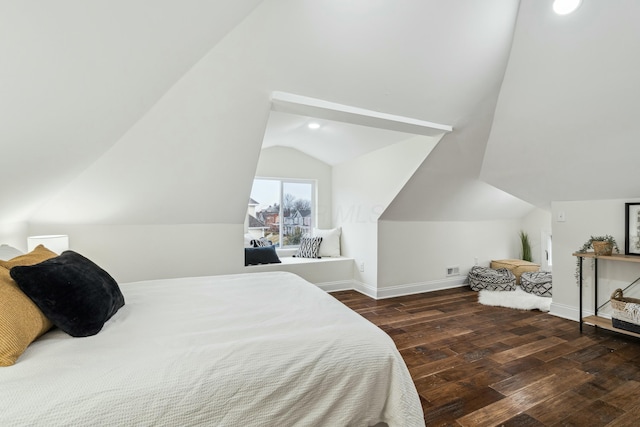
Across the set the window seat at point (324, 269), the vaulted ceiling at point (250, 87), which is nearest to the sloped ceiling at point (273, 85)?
the vaulted ceiling at point (250, 87)

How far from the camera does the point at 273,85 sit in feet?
7.20

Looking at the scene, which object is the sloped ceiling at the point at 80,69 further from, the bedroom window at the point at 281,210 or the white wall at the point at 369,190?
the bedroom window at the point at 281,210

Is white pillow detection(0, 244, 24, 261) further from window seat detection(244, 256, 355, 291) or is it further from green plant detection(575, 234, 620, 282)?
green plant detection(575, 234, 620, 282)

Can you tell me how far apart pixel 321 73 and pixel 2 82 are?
5.56 feet

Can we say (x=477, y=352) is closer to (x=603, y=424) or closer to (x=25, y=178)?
(x=603, y=424)

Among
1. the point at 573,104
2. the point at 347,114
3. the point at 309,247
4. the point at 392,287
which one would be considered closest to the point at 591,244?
the point at 573,104

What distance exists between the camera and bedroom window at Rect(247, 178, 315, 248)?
4680mm

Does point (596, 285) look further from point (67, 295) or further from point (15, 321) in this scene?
point (15, 321)

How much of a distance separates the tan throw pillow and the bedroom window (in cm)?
329

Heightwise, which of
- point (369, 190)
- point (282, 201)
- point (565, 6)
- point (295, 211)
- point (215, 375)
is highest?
point (565, 6)

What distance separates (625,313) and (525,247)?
9.24 ft

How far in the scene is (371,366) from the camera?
47.1 inches

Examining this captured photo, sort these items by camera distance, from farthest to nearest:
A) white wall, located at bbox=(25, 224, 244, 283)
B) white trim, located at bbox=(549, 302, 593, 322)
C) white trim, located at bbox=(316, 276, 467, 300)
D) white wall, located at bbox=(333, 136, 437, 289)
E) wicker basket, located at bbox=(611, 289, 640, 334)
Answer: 1. white trim, located at bbox=(316, 276, 467, 300)
2. white wall, located at bbox=(333, 136, 437, 289)
3. white trim, located at bbox=(549, 302, 593, 322)
4. white wall, located at bbox=(25, 224, 244, 283)
5. wicker basket, located at bbox=(611, 289, 640, 334)

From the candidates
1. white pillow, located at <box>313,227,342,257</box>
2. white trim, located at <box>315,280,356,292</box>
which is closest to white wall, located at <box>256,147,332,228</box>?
white pillow, located at <box>313,227,342,257</box>
